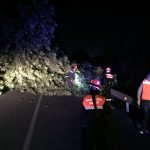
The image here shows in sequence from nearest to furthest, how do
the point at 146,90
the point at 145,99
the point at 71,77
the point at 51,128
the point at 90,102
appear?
the point at 90,102 < the point at 146,90 < the point at 145,99 < the point at 51,128 < the point at 71,77

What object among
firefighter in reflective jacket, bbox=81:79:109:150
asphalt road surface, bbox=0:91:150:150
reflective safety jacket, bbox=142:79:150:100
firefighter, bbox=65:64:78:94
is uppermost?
firefighter, bbox=65:64:78:94

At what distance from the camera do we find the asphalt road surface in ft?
30.8

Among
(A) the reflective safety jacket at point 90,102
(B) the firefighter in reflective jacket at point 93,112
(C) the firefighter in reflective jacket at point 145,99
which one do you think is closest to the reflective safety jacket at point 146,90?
(C) the firefighter in reflective jacket at point 145,99

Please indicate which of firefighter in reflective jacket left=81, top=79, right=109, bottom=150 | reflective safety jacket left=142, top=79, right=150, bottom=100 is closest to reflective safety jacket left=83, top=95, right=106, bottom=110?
firefighter in reflective jacket left=81, top=79, right=109, bottom=150

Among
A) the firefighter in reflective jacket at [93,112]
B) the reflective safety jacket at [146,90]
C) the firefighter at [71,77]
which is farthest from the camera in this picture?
the firefighter at [71,77]

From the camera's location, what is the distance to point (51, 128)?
11383mm

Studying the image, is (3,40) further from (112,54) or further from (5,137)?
(112,54)

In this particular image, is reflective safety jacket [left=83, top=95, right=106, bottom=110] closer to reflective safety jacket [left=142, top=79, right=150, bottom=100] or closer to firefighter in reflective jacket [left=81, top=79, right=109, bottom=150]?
firefighter in reflective jacket [left=81, top=79, right=109, bottom=150]

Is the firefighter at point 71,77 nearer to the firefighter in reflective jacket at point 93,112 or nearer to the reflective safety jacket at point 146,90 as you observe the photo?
the reflective safety jacket at point 146,90

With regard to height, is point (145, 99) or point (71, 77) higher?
point (71, 77)

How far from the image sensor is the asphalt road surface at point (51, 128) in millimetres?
9383

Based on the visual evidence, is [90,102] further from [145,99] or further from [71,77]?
[71,77]

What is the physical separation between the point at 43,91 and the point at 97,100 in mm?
13336

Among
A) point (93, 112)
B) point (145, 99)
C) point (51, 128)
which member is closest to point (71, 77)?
point (51, 128)
